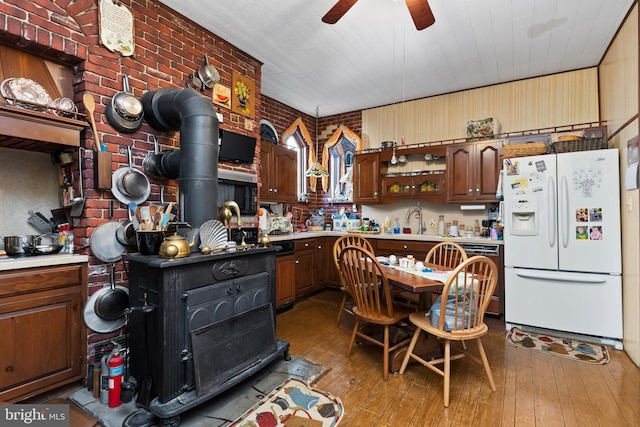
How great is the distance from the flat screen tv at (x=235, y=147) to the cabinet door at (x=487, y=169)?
281 cm

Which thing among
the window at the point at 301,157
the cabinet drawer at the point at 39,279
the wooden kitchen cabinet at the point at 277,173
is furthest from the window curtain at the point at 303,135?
the cabinet drawer at the point at 39,279

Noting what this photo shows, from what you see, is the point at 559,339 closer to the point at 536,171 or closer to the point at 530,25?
the point at 536,171

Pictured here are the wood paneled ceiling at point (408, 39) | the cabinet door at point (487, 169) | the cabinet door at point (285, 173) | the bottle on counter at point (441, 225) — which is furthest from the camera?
the bottle on counter at point (441, 225)

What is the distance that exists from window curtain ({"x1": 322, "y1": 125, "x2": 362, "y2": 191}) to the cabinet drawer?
3.76 metres

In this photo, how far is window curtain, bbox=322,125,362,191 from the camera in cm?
513

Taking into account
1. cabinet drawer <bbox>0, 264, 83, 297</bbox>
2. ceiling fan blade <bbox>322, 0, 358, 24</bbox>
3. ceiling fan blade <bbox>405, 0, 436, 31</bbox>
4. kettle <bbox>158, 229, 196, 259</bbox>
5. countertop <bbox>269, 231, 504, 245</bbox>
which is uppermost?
ceiling fan blade <bbox>322, 0, 358, 24</bbox>

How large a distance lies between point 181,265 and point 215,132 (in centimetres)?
96

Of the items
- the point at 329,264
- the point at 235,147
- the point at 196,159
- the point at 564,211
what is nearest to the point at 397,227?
the point at 329,264

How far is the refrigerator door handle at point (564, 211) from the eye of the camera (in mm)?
2971

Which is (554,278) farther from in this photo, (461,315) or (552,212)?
(461,315)

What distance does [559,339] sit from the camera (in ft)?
9.77

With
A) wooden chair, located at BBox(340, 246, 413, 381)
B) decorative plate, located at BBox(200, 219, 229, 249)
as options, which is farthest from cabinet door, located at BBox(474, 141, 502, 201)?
decorative plate, located at BBox(200, 219, 229, 249)

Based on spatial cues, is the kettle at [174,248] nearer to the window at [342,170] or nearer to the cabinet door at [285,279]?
the cabinet door at [285,279]

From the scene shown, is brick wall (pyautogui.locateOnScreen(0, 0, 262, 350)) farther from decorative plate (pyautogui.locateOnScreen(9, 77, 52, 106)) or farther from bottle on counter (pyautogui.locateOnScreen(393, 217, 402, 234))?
bottle on counter (pyautogui.locateOnScreen(393, 217, 402, 234))
